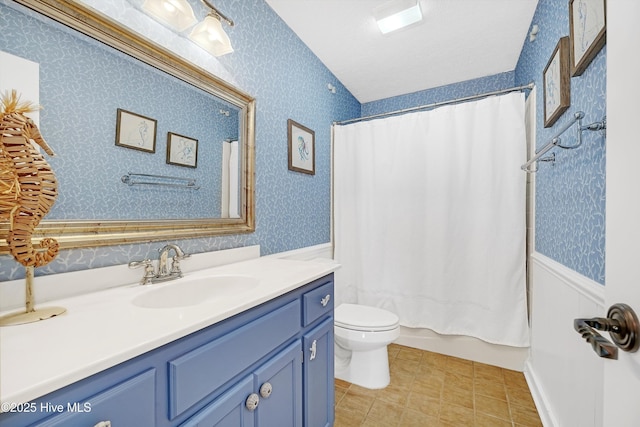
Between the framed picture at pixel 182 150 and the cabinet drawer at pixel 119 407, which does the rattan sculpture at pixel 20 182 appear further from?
the framed picture at pixel 182 150

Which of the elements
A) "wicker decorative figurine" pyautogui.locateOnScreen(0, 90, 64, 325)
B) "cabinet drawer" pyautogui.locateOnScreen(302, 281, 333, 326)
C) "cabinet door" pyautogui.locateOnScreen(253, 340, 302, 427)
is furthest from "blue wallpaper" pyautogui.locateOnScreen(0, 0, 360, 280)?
"cabinet door" pyautogui.locateOnScreen(253, 340, 302, 427)

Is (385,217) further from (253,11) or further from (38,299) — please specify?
(38,299)

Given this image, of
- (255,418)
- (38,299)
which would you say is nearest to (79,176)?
(38,299)

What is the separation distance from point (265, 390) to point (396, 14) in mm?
2060

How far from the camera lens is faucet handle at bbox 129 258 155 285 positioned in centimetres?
102

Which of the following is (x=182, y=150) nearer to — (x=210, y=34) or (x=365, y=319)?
(x=210, y=34)

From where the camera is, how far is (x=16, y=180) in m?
0.66

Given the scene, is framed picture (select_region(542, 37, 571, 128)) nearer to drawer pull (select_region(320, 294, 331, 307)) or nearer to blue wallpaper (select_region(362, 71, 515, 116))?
blue wallpaper (select_region(362, 71, 515, 116))

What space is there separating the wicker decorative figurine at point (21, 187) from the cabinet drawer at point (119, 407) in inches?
12.8

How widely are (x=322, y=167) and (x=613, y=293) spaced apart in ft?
6.50

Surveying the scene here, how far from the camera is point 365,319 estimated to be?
178cm

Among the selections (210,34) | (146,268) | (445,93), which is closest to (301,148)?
(210,34)

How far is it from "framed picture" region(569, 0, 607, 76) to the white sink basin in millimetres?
1416

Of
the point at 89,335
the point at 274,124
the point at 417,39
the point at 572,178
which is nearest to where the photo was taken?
the point at 89,335
